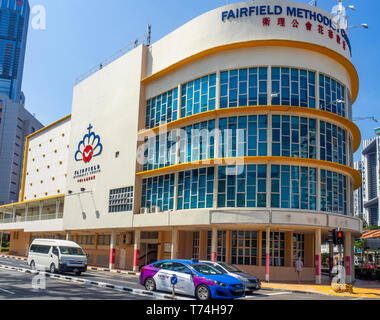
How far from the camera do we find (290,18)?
95.5 ft

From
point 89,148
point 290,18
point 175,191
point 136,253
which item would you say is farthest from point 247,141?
point 89,148

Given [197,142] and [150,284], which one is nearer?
[150,284]

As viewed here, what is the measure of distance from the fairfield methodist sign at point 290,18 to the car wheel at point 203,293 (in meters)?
20.3

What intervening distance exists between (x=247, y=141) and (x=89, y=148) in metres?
20.6

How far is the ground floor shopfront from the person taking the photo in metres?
28.8

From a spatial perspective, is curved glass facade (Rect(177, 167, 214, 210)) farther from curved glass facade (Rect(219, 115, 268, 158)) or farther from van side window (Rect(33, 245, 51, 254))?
van side window (Rect(33, 245, 51, 254))

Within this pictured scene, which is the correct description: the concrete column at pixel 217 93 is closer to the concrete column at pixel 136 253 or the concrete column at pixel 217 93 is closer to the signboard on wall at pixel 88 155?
the concrete column at pixel 136 253

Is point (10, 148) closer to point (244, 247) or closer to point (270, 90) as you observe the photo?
point (244, 247)

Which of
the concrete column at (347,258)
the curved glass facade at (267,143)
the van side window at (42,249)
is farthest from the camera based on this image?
the concrete column at (347,258)

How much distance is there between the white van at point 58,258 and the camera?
82.1 feet

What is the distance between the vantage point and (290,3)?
96.3 feet

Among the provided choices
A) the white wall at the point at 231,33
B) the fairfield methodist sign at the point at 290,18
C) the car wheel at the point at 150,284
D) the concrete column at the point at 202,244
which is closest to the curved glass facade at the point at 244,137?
the white wall at the point at 231,33
